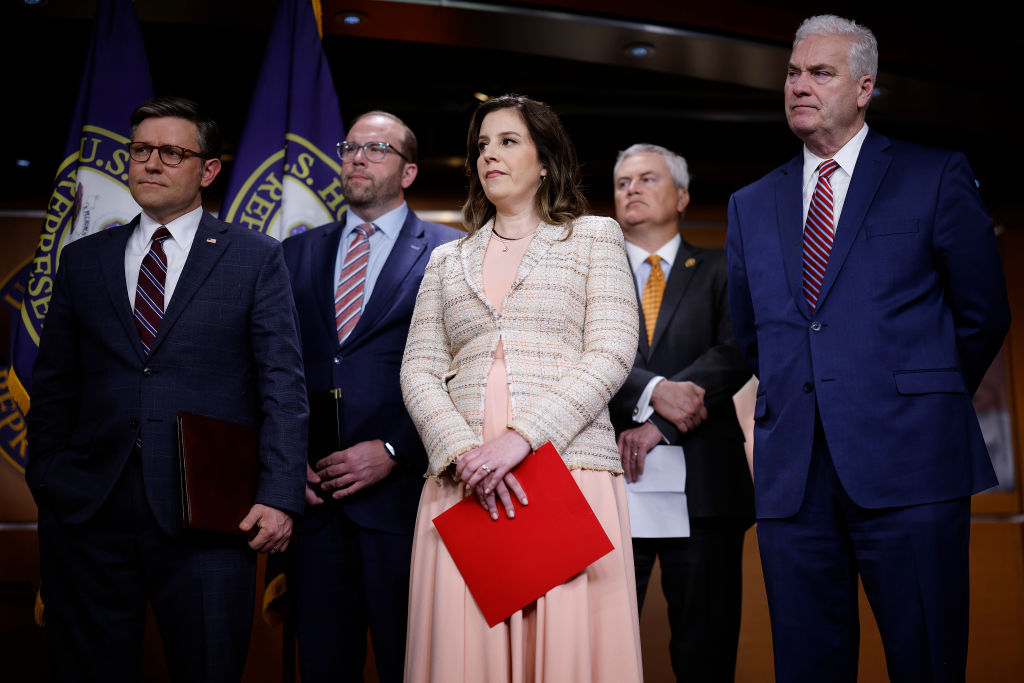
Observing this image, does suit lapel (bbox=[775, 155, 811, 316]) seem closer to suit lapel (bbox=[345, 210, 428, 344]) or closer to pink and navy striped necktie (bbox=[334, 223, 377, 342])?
suit lapel (bbox=[345, 210, 428, 344])

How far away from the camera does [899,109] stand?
5.18 meters

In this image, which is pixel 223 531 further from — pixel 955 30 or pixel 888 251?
pixel 955 30

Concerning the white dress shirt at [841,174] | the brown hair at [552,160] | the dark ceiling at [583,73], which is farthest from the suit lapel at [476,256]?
the dark ceiling at [583,73]

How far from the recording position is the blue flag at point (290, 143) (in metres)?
3.42

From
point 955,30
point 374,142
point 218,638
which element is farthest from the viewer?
point 955,30

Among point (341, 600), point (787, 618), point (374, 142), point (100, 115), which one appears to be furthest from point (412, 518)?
point (100, 115)

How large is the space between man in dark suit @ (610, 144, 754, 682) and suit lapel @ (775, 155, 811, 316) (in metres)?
0.63

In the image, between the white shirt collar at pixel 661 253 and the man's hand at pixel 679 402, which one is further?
the white shirt collar at pixel 661 253

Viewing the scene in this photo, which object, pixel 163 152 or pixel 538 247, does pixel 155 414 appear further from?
pixel 538 247

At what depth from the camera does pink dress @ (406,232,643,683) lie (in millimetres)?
1920

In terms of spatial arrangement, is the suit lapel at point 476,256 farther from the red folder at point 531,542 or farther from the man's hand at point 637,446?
the man's hand at point 637,446

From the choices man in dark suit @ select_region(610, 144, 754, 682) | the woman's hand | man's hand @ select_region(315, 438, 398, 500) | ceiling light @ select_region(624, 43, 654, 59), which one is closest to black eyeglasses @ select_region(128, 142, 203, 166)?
man's hand @ select_region(315, 438, 398, 500)

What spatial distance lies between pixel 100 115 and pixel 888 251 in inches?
102

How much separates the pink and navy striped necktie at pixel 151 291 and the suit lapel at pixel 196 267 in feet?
0.11
